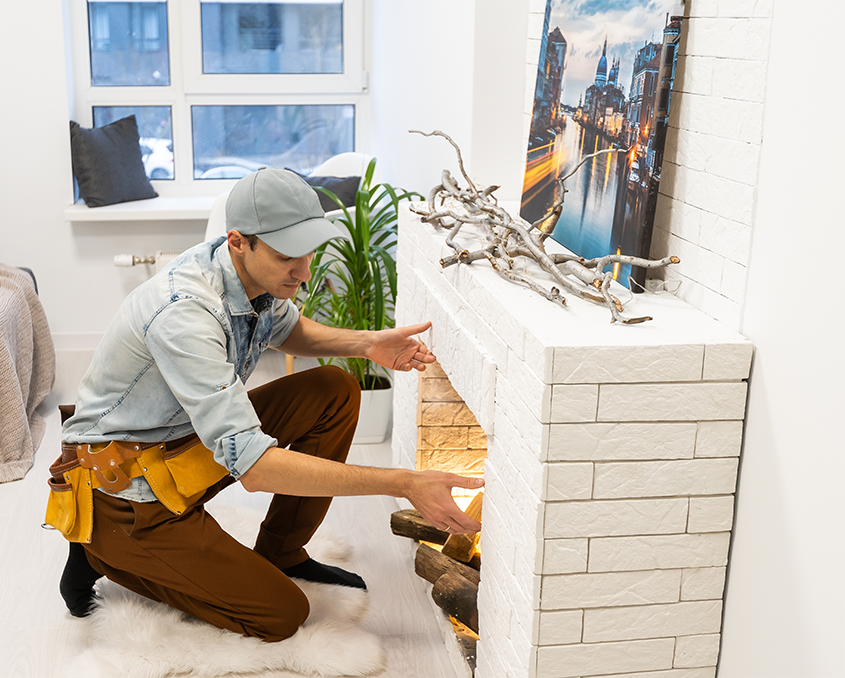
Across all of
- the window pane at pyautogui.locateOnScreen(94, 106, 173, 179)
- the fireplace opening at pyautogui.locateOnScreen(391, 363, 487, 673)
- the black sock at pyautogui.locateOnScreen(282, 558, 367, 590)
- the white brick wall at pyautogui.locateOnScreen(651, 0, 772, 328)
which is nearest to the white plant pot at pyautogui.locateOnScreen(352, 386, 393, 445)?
the fireplace opening at pyautogui.locateOnScreen(391, 363, 487, 673)

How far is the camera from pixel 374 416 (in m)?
3.20

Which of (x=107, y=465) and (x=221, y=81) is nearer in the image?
(x=107, y=465)

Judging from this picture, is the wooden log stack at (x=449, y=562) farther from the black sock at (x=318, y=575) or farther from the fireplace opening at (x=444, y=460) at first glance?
the black sock at (x=318, y=575)

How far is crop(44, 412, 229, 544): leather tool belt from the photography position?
1910 mm

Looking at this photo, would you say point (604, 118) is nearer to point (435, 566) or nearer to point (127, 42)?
point (435, 566)

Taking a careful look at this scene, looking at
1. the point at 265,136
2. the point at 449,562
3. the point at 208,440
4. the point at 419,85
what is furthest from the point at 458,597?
the point at 265,136

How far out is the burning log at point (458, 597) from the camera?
1.97 metres

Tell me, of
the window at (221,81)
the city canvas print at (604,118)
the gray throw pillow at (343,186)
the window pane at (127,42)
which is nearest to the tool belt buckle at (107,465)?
the city canvas print at (604,118)

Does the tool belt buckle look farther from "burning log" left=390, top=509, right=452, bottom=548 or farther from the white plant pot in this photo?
the white plant pot

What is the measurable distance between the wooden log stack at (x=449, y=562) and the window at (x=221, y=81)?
278 cm

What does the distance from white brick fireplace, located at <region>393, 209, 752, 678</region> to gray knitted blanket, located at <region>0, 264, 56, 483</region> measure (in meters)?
2.02

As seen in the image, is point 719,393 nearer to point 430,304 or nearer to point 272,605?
point 430,304

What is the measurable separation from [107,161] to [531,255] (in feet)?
10.1

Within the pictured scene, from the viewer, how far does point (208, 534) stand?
1.93 metres
